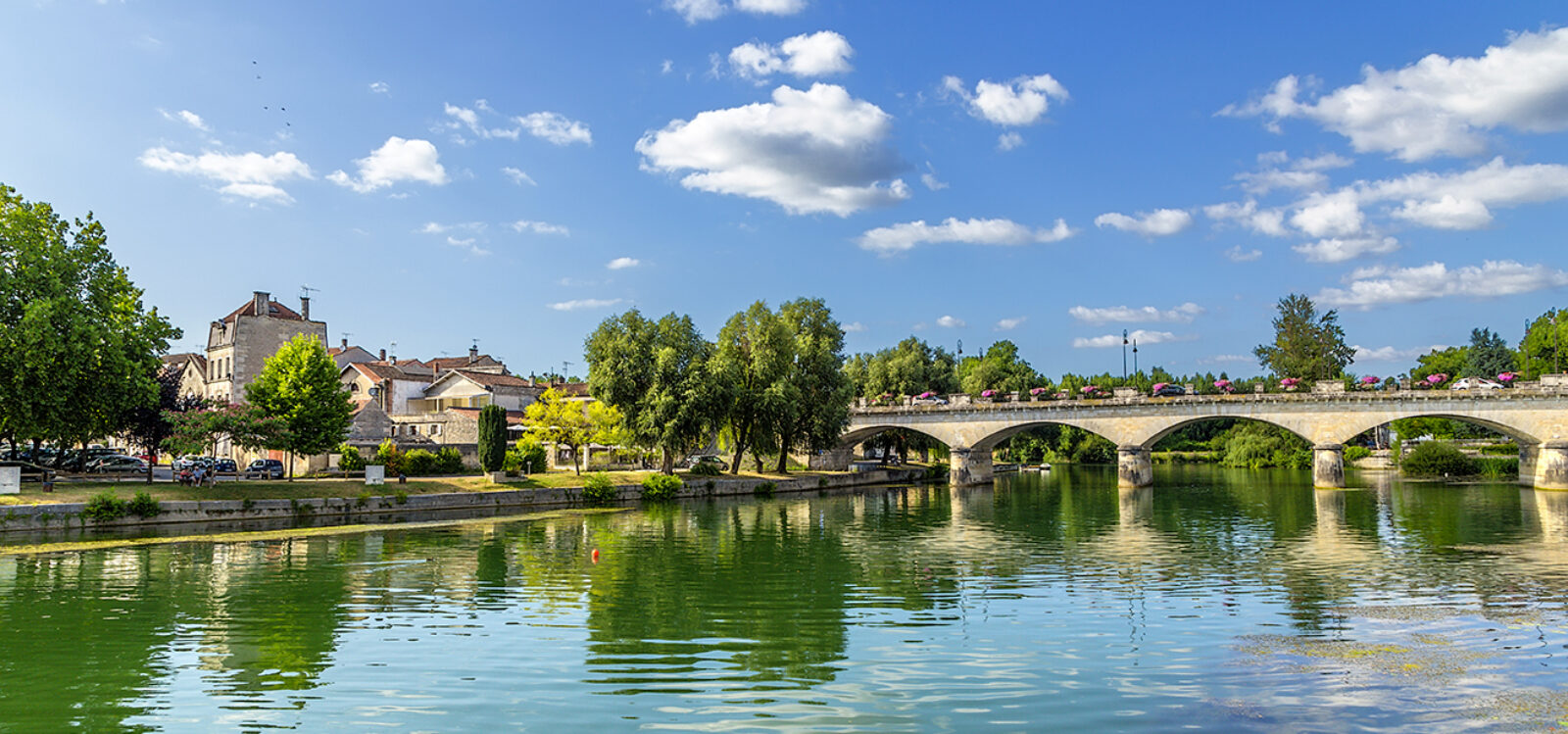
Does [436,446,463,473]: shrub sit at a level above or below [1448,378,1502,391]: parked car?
below

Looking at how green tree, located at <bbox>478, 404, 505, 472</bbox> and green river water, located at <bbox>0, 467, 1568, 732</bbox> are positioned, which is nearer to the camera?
green river water, located at <bbox>0, 467, 1568, 732</bbox>

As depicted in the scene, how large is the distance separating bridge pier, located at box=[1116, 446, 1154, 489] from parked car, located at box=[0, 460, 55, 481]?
198 ft

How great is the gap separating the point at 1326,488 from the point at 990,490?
20.7m

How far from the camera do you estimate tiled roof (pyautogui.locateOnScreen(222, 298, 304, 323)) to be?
75688mm

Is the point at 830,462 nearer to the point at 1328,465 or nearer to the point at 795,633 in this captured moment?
the point at 1328,465

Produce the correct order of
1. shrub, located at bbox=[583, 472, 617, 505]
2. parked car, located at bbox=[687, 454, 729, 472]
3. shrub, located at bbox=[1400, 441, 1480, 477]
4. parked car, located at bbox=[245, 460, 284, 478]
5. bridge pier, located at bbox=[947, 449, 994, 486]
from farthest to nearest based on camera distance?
1. bridge pier, located at bbox=[947, 449, 994, 486]
2. shrub, located at bbox=[1400, 441, 1480, 477]
3. parked car, located at bbox=[687, 454, 729, 472]
4. parked car, located at bbox=[245, 460, 284, 478]
5. shrub, located at bbox=[583, 472, 617, 505]

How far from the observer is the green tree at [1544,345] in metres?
98.0

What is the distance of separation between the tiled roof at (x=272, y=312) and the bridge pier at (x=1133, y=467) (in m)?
67.0

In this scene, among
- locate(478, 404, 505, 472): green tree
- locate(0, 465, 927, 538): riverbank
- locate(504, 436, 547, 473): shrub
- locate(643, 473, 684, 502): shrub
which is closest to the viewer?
locate(0, 465, 927, 538): riverbank

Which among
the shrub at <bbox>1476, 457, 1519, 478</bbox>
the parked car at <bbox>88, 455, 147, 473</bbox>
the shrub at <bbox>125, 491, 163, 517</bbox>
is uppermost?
the parked car at <bbox>88, 455, 147, 473</bbox>

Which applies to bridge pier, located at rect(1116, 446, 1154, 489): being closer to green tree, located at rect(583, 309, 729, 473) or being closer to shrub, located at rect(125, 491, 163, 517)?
green tree, located at rect(583, 309, 729, 473)

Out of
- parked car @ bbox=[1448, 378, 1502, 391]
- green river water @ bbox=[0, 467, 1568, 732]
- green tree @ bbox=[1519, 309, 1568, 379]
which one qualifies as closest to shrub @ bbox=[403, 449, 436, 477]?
green river water @ bbox=[0, 467, 1568, 732]

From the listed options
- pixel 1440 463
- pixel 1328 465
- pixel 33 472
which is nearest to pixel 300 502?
pixel 33 472

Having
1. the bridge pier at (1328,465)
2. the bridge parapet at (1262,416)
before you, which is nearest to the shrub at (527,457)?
the bridge parapet at (1262,416)
